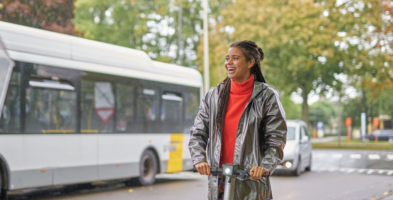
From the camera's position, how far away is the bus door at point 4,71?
982cm

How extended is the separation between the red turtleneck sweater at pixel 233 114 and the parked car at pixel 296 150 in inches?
508

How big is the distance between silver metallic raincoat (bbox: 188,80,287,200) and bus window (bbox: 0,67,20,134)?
683 centimetres

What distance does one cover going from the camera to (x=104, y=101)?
12586mm

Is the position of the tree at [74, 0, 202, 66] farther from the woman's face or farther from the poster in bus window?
the woman's face

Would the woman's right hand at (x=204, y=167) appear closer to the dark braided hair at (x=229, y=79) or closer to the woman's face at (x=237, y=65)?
the dark braided hair at (x=229, y=79)

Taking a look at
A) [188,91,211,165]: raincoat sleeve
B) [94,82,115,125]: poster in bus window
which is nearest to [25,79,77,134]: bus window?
[94,82,115,125]: poster in bus window

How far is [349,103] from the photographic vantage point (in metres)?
70.9

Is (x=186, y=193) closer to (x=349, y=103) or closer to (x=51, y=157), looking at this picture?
(x=51, y=157)

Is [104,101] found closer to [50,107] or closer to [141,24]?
[50,107]

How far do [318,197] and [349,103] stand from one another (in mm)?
61322

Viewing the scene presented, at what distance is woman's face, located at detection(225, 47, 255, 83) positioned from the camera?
3768 mm

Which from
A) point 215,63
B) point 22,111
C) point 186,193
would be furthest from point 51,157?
point 215,63

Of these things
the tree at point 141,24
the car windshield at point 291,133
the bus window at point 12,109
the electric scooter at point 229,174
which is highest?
the tree at point 141,24

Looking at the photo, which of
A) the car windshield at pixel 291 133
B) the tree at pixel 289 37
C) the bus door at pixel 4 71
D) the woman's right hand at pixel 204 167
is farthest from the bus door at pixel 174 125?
the tree at pixel 289 37
